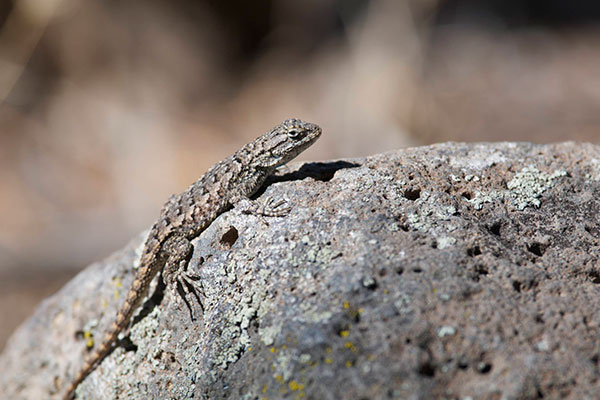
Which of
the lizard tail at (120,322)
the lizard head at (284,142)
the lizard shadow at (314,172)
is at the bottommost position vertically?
the lizard tail at (120,322)

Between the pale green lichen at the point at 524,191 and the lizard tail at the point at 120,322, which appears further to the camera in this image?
the lizard tail at the point at 120,322

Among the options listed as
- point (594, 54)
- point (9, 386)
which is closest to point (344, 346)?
point (9, 386)

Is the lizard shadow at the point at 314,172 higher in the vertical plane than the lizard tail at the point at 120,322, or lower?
higher

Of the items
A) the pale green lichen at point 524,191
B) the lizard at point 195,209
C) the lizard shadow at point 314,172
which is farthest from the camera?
the lizard at point 195,209

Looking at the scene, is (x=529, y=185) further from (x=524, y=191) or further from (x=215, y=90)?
(x=215, y=90)

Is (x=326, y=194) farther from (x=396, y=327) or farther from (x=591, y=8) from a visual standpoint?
(x=591, y=8)

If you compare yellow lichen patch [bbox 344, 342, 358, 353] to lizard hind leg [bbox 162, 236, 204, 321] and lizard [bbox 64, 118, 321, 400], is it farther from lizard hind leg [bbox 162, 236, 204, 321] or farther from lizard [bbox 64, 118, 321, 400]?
lizard [bbox 64, 118, 321, 400]

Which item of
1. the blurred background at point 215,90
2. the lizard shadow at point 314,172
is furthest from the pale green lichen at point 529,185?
the blurred background at point 215,90

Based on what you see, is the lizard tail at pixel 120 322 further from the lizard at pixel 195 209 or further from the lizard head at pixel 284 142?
the lizard head at pixel 284 142
